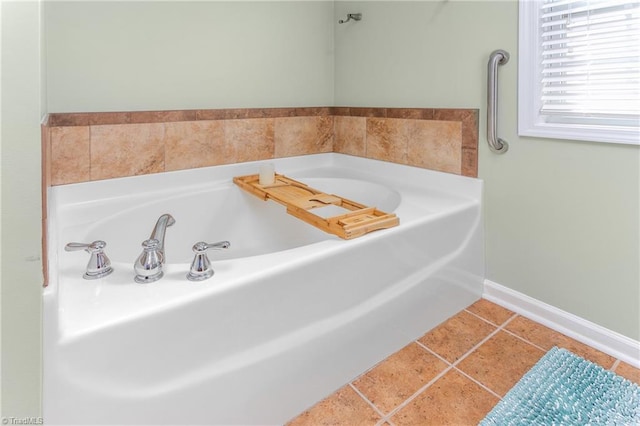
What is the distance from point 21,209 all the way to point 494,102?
1.70 meters

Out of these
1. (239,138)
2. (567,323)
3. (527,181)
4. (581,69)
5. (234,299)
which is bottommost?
(567,323)

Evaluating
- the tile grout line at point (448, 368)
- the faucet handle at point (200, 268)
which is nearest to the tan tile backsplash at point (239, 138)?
the tile grout line at point (448, 368)

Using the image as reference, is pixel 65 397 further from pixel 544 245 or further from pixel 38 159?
pixel 544 245

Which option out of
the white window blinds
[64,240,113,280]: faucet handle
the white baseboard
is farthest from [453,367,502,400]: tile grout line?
[64,240,113,280]: faucet handle

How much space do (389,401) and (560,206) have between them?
1.05 meters

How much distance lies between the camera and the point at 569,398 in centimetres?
120

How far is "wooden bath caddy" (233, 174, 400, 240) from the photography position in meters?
1.30

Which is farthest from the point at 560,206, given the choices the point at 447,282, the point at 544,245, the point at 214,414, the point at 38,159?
the point at 38,159

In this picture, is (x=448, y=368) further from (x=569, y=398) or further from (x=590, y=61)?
(x=590, y=61)

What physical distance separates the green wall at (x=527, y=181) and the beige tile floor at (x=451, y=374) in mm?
185

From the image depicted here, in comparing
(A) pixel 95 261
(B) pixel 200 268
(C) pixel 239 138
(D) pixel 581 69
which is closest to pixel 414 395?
(B) pixel 200 268

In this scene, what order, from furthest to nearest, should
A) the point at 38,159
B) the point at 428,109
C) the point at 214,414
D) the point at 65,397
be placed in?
the point at 428,109
the point at 214,414
the point at 65,397
the point at 38,159

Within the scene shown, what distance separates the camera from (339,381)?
1.28 meters

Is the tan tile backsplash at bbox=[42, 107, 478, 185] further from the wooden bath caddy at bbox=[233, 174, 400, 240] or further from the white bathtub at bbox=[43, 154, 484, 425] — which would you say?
the wooden bath caddy at bbox=[233, 174, 400, 240]
